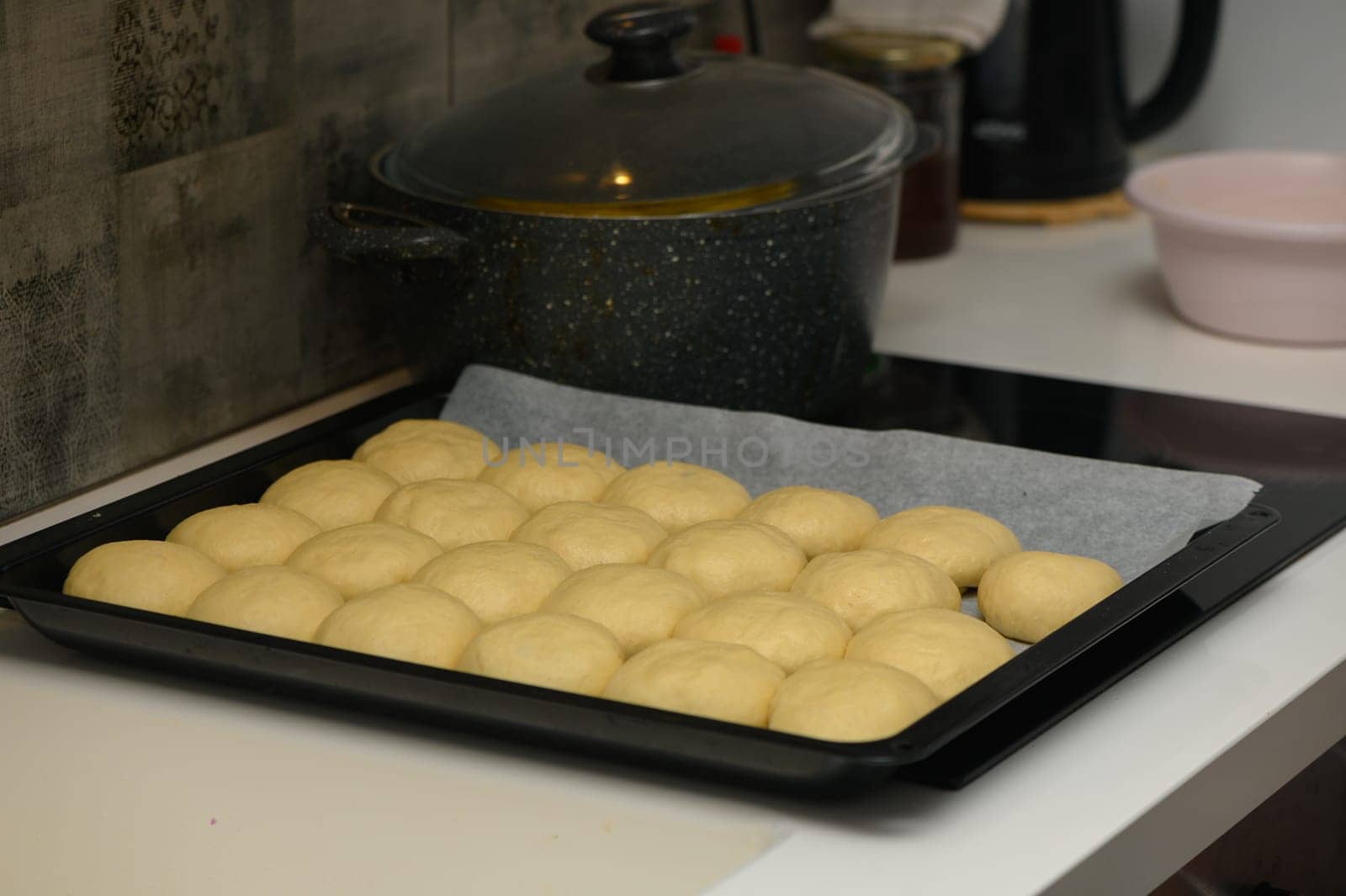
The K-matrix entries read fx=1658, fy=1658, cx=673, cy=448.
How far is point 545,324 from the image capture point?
120 centimetres

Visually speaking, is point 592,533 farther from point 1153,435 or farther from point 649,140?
A: point 1153,435

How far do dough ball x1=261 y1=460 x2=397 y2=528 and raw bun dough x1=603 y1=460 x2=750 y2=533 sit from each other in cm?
16

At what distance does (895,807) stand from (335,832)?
26 centimetres

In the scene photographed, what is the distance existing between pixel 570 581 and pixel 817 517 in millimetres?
190

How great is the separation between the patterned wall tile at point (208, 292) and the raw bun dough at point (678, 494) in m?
0.35

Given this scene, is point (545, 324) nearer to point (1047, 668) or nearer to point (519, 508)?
point (519, 508)

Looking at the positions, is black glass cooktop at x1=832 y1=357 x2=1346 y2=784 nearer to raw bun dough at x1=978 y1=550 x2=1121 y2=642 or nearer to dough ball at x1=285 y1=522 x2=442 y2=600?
raw bun dough at x1=978 y1=550 x2=1121 y2=642

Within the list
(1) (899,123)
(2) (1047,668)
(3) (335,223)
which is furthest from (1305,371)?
(3) (335,223)

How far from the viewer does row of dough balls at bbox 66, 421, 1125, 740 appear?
851 millimetres

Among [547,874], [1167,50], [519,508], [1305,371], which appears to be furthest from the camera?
[1167,50]

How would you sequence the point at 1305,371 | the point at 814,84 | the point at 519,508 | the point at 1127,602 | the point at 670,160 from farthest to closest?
the point at 1305,371 → the point at 814,84 → the point at 670,160 → the point at 519,508 → the point at 1127,602

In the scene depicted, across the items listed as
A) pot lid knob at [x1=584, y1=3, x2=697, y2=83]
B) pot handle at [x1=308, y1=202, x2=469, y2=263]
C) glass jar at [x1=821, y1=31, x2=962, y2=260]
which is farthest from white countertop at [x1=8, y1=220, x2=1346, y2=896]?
glass jar at [x1=821, y1=31, x2=962, y2=260]

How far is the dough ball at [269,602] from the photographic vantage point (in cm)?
90

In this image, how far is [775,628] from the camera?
0.88 metres
